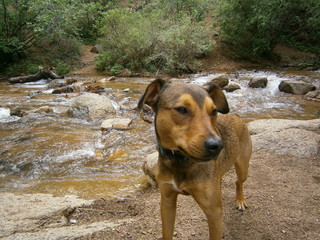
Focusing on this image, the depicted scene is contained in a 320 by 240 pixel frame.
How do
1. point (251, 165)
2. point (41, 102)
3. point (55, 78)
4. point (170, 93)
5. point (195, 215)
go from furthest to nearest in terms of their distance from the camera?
point (55, 78), point (41, 102), point (251, 165), point (195, 215), point (170, 93)

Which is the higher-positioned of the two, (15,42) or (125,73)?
(15,42)

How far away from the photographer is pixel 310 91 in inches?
509

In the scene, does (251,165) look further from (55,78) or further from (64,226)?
(55,78)

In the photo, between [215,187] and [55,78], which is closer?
[215,187]

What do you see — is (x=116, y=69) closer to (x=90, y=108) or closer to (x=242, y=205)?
(x=90, y=108)

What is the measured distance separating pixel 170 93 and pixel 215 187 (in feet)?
3.46

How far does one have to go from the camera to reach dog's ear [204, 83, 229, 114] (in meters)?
2.78

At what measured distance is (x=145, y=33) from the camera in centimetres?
2012

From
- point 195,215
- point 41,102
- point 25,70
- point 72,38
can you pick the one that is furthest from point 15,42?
point 195,215

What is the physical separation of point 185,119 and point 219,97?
0.79m

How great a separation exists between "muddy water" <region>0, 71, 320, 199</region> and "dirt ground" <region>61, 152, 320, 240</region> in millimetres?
854

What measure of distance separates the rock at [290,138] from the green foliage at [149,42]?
46.5 ft

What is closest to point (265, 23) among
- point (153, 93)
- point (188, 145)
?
point (153, 93)

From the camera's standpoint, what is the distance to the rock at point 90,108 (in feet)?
31.2
